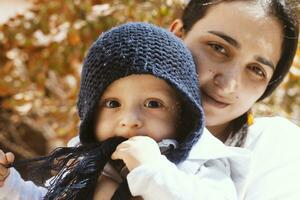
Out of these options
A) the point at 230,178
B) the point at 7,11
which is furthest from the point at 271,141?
the point at 7,11

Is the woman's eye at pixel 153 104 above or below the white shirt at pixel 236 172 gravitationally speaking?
above

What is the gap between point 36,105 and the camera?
4.32 metres

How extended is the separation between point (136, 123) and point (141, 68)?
0.15 meters

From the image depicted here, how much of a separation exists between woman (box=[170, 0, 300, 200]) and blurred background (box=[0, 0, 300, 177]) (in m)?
1.43

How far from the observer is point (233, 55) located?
2115 mm

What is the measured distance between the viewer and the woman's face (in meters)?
2.08

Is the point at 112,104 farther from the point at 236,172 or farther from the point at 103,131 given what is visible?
the point at 236,172

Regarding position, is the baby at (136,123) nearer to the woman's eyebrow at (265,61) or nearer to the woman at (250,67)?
the woman at (250,67)

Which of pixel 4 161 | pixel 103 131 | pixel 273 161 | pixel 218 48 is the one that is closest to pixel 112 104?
pixel 103 131

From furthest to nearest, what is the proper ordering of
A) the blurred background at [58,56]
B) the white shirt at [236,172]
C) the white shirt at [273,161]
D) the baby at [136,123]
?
the blurred background at [58,56]
the white shirt at [273,161]
the baby at [136,123]
the white shirt at [236,172]

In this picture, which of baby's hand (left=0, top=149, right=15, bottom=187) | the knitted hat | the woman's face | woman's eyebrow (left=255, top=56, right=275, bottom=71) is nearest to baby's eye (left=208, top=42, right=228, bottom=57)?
the woman's face

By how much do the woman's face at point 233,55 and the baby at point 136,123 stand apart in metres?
0.20

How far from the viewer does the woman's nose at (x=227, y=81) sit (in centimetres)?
206

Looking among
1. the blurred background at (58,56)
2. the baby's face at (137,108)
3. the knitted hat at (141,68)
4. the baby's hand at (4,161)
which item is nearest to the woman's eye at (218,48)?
the knitted hat at (141,68)
